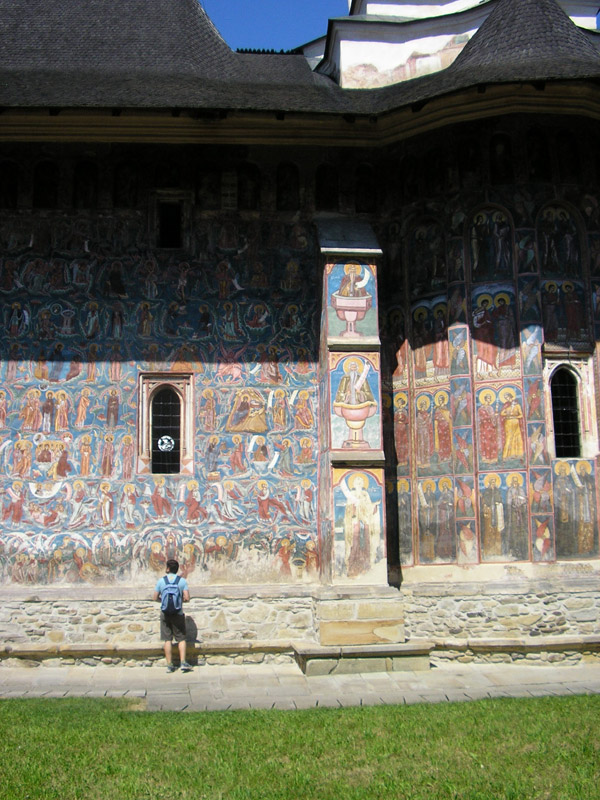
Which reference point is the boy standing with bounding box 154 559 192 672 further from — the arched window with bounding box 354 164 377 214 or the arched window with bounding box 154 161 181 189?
the arched window with bounding box 354 164 377 214

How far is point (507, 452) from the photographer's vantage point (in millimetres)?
12086

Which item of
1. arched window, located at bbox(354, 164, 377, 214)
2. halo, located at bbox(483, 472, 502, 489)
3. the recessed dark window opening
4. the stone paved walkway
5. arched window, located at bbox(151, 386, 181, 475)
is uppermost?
arched window, located at bbox(354, 164, 377, 214)

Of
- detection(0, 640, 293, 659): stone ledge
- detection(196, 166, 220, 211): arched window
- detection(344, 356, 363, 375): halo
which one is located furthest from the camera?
detection(196, 166, 220, 211): arched window

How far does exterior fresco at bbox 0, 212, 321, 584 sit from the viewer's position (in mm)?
12406

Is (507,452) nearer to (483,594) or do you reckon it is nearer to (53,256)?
(483,594)

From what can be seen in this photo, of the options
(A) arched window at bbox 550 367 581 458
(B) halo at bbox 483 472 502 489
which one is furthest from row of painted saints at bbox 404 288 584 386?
(B) halo at bbox 483 472 502 489

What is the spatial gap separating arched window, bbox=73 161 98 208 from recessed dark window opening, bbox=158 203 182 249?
3.22 ft

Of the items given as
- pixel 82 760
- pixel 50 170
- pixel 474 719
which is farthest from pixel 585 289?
pixel 82 760

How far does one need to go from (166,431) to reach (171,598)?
2.60 m

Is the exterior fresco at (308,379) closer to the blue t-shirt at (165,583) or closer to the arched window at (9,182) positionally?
the arched window at (9,182)

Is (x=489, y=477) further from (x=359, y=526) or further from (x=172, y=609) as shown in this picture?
(x=172, y=609)

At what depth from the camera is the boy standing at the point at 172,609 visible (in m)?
11.3

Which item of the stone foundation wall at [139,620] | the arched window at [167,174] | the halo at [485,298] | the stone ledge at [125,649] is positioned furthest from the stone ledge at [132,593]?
the arched window at [167,174]

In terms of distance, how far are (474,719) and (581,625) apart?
4274 mm
